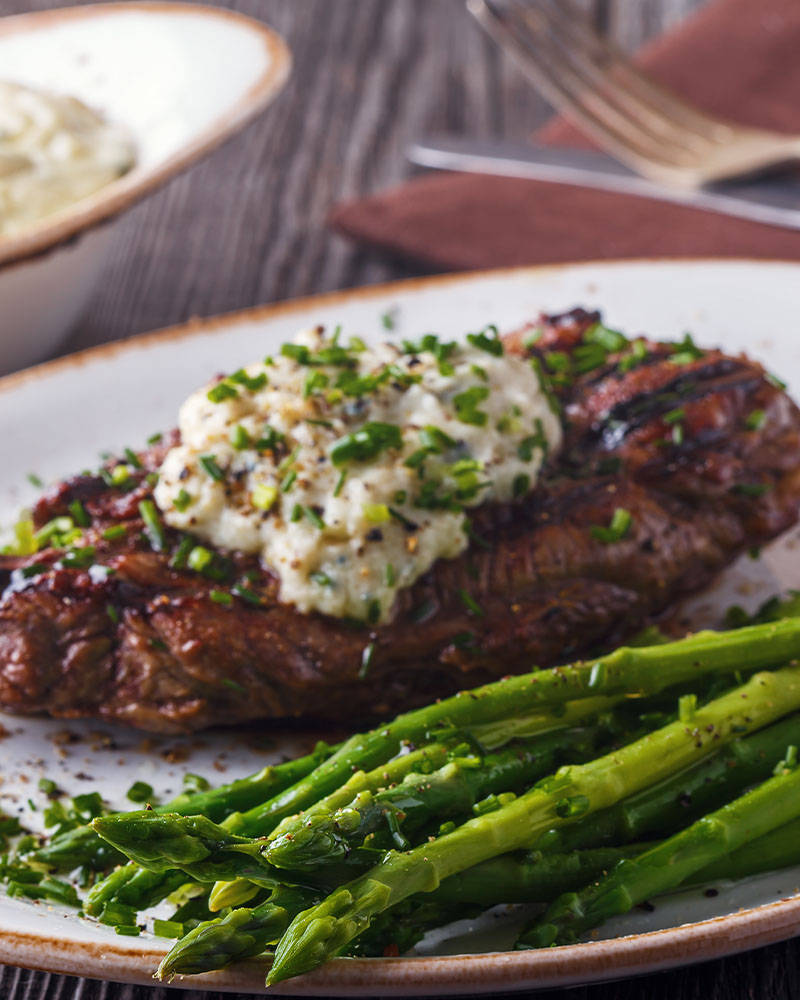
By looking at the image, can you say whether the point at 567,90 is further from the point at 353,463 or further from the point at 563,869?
the point at 563,869

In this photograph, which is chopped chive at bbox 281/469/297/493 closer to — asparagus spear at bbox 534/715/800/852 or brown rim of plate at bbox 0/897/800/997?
asparagus spear at bbox 534/715/800/852

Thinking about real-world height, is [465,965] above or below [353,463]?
below

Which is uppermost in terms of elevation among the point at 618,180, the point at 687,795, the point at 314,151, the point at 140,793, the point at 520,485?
the point at 618,180

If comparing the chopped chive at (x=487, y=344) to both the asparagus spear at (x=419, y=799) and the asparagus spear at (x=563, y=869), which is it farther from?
the asparagus spear at (x=563, y=869)

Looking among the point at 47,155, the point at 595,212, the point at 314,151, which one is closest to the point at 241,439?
the point at 47,155

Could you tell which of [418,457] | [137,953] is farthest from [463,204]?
[137,953]

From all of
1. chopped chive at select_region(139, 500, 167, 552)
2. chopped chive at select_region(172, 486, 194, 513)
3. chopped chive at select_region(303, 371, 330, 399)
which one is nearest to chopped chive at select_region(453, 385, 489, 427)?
chopped chive at select_region(303, 371, 330, 399)
